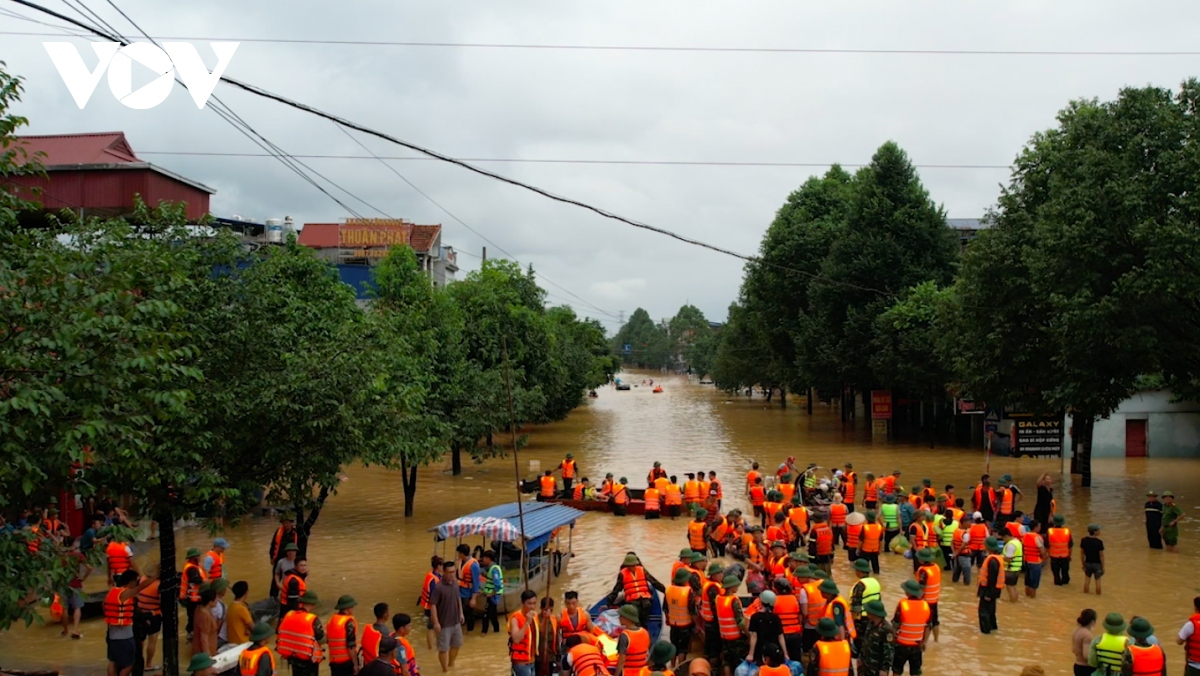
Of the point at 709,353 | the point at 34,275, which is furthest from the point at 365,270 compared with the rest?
the point at 709,353

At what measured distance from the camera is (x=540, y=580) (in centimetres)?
1658

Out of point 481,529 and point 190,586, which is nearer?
point 190,586

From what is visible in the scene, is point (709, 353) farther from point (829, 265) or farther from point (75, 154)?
point (75, 154)

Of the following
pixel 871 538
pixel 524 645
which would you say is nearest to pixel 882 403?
pixel 871 538

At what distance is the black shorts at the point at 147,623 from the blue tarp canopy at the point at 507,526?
14.6 feet

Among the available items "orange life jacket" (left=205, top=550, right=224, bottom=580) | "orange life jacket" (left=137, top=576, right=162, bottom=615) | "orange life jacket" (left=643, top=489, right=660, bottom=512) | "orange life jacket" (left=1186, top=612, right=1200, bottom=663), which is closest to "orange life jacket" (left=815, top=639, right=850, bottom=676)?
"orange life jacket" (left=1186, top=612, right=1200, bottom=663)

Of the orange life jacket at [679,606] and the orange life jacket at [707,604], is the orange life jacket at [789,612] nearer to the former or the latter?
the orange life jacket at [707,604]

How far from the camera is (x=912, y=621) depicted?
11680 mm

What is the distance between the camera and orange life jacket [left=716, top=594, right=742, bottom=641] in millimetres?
11555

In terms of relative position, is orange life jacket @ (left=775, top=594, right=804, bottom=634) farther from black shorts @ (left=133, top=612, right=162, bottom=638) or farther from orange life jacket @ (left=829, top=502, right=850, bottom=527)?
orange life jacket @ (left=829, top=502, right=850, bottom=527)

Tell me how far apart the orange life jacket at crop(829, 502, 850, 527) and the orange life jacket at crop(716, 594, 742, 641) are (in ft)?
28.8

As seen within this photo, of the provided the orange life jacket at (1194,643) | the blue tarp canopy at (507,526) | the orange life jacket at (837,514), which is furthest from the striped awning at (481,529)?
the orange life jacket at (1194,643)

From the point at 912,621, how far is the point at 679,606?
9.51 feet

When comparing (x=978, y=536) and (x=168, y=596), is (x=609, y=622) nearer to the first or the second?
(x=168, y=596)
